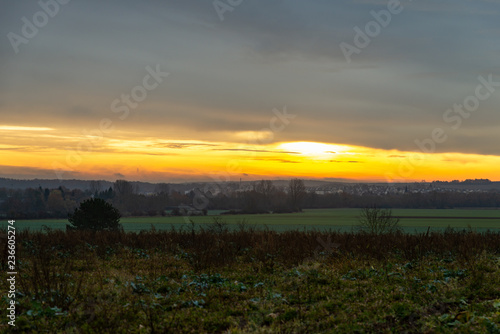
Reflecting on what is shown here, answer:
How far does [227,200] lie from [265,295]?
455ft

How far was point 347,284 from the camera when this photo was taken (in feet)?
42.4

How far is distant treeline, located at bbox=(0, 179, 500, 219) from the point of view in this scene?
13738 centimetres

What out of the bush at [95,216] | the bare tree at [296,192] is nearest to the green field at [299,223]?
the bush at [95,216]

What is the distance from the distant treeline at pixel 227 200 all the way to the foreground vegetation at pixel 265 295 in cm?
10567

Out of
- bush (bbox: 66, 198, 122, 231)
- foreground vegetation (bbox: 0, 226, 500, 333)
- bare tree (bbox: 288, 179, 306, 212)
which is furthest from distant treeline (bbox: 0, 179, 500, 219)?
foreground vegetation (bbox: 0, 226, 500, 333)

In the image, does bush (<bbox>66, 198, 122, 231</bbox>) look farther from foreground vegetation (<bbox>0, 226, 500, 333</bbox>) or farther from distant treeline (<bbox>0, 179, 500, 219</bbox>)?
distant treeline (<bbox>0, 179, 500, 219</bbox>)

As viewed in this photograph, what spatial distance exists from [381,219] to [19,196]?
141 m

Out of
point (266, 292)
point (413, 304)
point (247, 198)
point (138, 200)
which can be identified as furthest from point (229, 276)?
point (138, 200)

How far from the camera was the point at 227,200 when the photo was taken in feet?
492

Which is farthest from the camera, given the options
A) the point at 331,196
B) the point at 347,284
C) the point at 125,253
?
the point at 331,196

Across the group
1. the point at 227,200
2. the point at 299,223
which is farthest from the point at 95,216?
the point at 227,200

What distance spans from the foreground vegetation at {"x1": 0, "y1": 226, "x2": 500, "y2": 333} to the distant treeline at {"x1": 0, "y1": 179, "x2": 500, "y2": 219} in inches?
4160

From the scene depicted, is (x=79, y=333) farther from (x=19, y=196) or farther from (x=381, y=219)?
(x=19, y=196)

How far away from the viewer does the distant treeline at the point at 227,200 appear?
5408 inches
